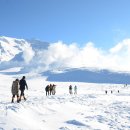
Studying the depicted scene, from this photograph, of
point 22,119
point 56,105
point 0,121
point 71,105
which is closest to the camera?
point 0,121

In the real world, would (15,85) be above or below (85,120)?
above

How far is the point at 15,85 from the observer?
1080 inches

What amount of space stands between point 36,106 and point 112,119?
4.99 meters

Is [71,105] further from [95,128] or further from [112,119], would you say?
[95,128]

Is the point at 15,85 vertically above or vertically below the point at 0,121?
above

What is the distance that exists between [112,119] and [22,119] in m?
6.08

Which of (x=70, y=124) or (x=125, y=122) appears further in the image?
(x=125, y=122)

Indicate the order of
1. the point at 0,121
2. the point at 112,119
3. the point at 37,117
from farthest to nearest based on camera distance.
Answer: the point at 112,119
the point at 37,117
the point at 0,121

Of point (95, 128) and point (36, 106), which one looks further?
point (36, 106)

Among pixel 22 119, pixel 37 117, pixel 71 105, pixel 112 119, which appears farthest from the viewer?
pixel 71 105

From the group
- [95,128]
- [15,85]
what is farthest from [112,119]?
[15,85]

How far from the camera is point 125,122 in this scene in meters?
19.8

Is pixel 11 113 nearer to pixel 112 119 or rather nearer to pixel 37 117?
pixel 37 117

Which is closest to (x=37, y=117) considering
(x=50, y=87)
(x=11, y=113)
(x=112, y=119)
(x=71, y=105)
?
(x=11, y=113)
